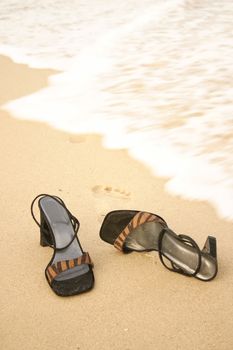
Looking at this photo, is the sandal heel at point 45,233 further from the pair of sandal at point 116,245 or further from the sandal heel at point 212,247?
the sandal heel at point 212,247

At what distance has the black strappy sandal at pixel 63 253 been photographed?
5.25ft

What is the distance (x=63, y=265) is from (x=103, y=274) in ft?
0.53

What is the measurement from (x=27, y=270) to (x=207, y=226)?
0.78m

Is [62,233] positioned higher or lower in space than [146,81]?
higher

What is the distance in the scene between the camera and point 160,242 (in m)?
1.64

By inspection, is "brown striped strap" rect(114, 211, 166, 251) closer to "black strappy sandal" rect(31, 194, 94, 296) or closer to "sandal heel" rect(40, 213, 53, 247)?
"black strappy sandal" rect(31, 194, 94, 296)

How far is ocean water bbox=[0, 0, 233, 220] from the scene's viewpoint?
2.53 meters

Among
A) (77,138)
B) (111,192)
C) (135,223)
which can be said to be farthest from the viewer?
(77,138)

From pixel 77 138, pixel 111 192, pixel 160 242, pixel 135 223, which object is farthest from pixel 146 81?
pixel 160 242

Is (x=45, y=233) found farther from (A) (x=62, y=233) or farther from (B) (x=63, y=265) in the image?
(B) (x=63, y=265)

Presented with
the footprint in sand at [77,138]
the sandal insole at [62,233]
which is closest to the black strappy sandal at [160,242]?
the sandal insole at [62,233]

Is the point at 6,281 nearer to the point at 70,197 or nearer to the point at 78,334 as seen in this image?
the point at 78,334

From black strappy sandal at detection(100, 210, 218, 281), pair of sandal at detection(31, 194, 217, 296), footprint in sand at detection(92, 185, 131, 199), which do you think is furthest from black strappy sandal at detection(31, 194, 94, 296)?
footprint in sand at detection(92, 185, 131, 199)

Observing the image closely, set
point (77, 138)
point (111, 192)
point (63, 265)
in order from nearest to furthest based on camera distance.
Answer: point (63, 265)
point (111, 192)
point (77, 138)
